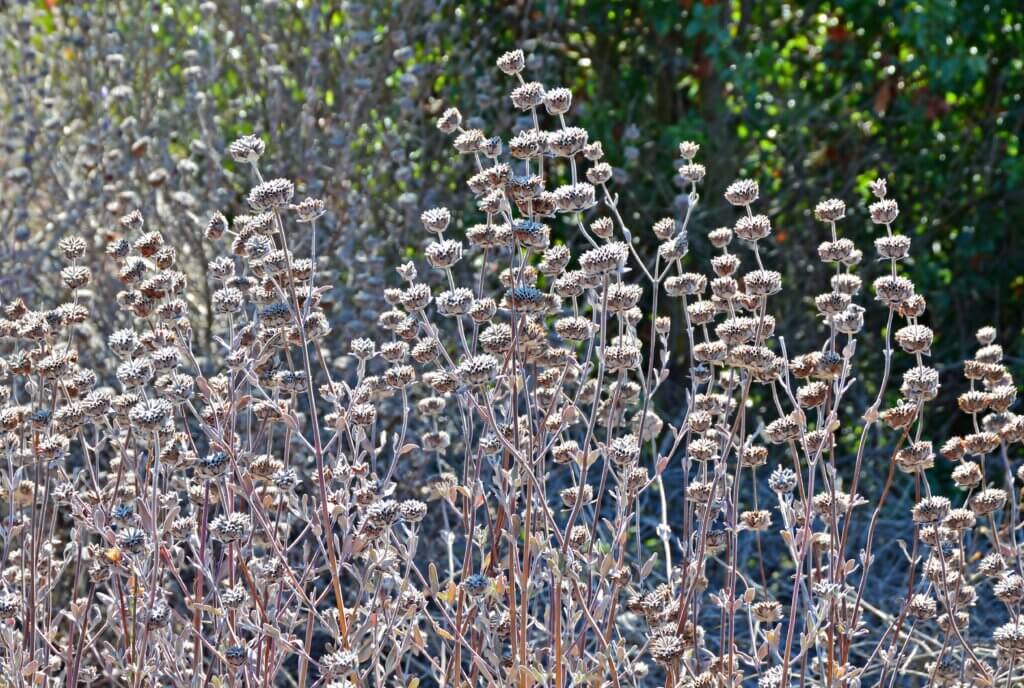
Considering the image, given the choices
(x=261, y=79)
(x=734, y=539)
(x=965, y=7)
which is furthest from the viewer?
(x=261, y=79)

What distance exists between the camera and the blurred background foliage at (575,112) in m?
4.12

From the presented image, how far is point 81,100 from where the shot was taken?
426cm

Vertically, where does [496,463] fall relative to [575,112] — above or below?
below

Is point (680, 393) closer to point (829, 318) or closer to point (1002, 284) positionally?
point (1002, 284)

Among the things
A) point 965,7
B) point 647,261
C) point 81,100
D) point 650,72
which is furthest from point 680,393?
point 81,100

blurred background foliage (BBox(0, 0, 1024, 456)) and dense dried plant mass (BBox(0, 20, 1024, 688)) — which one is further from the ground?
blurred background foliage (BBox(0, 0, 1024, 456))

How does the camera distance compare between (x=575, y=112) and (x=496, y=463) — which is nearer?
(x=496, y=463)

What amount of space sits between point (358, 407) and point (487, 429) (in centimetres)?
23

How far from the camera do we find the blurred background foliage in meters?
4.12

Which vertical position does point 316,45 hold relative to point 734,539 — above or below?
above

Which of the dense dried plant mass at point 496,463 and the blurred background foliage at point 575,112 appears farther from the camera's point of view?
the blurred background foliage at point 575,112

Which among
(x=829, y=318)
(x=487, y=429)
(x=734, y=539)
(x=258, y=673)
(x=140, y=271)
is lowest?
(x=258, y=673)

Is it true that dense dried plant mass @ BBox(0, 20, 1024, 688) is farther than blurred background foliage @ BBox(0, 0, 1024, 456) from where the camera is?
No

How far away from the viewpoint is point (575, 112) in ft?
15.4
